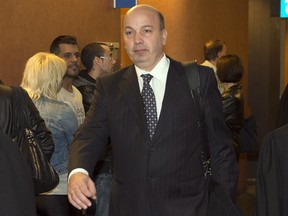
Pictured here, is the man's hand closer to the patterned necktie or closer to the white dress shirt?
the patterned necktie

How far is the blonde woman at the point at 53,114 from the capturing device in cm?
516

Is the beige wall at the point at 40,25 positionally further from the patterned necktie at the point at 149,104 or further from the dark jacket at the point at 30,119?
the patterned necktie at the point at 149,104

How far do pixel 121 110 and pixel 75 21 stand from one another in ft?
9.54

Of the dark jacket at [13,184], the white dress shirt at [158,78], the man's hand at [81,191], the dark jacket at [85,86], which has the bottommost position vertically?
the man's hand at [81,191]

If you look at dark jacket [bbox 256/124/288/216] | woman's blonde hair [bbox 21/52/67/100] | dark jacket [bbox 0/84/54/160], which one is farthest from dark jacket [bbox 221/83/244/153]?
dark jacket [bbox 256/124/288/216]

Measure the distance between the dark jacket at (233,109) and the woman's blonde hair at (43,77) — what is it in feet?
7.19

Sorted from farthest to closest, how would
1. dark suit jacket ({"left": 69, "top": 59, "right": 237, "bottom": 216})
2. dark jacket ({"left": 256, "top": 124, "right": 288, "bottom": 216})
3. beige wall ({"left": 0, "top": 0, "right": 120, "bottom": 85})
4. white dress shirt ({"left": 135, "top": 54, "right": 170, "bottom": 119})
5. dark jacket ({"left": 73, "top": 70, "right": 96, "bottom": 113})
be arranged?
1. dark jacket ({"left": 73, "top": 70, "right": 96, "bottom": 113})
2. beige wall ({"left": 0, "top": 0, "right": 120, "bottom": 85})
3. white dress shirt ({"left": 135, "top": 54, "right": 170, "bottom": 119})
4. dark suit jacket ({"left": 69, "top": 59, "right": 237, "bottom": 216})
5. dark jacket ({"left": 256, "top": 124, "right": 288, "bottom": 216})

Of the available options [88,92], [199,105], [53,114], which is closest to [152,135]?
[199,105]

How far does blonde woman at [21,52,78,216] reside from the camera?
16.9 feet

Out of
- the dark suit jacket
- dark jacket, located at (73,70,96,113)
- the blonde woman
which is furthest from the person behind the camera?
dark jacket, located at (73,70,96,113)

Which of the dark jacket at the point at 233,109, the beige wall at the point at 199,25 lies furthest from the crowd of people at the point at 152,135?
the beige wall at the point at 199,25

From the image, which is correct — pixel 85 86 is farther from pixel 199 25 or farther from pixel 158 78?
pixel 199 25

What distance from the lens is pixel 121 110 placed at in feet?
13.0

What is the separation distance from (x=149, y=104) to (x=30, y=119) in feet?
3.26
